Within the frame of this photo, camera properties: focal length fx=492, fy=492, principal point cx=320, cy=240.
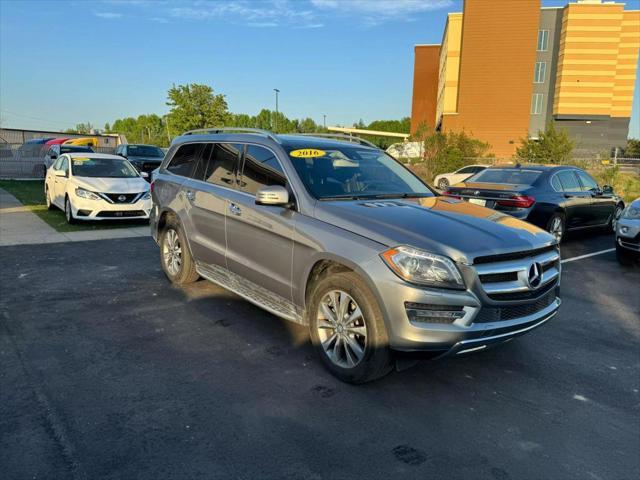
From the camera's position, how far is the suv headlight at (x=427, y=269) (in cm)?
326

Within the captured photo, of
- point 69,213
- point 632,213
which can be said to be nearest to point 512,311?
point 632,213

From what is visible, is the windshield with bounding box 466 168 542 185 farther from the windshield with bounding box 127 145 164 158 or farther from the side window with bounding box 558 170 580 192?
the windshield with bounding box 127 145 164 158

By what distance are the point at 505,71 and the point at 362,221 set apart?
51.7 metres

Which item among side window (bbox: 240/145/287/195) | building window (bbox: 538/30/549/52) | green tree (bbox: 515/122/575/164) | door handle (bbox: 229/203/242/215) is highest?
building window (bbox: 538/30/549/52)

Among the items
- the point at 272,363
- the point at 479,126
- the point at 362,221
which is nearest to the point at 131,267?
the point at 272,363

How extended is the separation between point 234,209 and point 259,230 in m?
0.48

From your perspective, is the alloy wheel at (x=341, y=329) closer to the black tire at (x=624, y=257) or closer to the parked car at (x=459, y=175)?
the black tire at (x=624, y=257)

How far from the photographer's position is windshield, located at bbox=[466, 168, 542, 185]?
9141 millimetres

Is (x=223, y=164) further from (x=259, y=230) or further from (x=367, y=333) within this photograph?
(x=367, y=333)

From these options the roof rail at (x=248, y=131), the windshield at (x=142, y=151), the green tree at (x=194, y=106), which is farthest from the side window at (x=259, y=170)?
the green tree at (x=194, y=106)

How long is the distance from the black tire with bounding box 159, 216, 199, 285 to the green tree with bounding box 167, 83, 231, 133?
1527 inches

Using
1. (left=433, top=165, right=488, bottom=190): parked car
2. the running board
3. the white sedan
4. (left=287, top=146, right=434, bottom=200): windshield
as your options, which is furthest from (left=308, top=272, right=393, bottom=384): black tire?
(left=433, top=165, right=488, bottom=190): parked car

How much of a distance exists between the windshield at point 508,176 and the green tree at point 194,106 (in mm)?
36616

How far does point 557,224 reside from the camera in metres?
9.17
